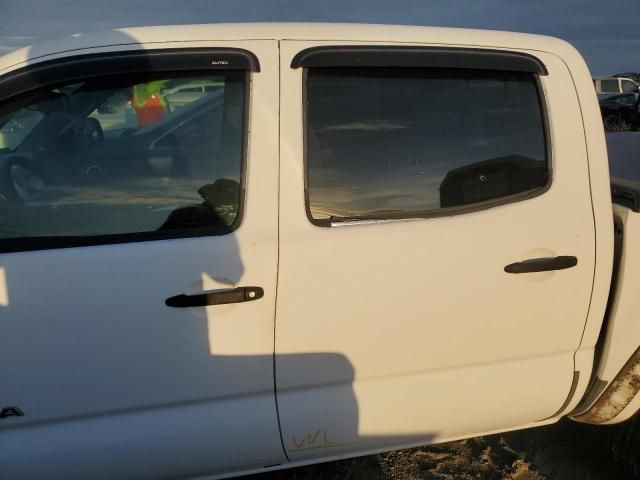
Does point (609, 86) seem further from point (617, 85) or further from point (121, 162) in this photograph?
point (121, 162)

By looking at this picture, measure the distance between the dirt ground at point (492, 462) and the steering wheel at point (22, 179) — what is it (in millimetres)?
1647

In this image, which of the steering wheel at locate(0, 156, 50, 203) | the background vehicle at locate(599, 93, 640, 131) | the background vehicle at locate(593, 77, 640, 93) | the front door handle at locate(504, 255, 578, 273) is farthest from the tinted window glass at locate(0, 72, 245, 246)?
the background vehicle at locate(593, 77, 640, 93)

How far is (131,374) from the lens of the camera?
1736 millimetres

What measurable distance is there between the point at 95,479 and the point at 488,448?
1.84m

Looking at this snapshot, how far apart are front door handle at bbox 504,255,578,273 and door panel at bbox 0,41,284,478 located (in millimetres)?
863

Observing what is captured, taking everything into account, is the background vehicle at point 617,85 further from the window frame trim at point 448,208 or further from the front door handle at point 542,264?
the front door handle at point 542,264

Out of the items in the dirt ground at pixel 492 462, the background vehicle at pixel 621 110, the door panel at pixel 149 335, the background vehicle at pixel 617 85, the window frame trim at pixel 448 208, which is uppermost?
the background vehicle at pixel 617 85

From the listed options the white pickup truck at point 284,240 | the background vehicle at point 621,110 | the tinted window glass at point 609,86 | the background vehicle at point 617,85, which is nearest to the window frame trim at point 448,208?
the white pickup truck at point 284,240

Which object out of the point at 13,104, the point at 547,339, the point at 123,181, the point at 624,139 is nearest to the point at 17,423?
the point at 123,181

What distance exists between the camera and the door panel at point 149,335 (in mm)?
1662

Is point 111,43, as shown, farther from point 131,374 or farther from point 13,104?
point 131,374

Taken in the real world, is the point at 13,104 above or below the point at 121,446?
above

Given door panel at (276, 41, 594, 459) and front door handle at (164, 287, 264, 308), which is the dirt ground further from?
front door handle at (164, 287, 264, 308)

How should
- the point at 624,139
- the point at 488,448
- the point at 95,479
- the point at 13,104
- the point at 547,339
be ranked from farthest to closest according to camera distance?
the point at 624,139 → the point at 488,448 → the point at 547,339 → the point at 95,479 → the point at 13,104
